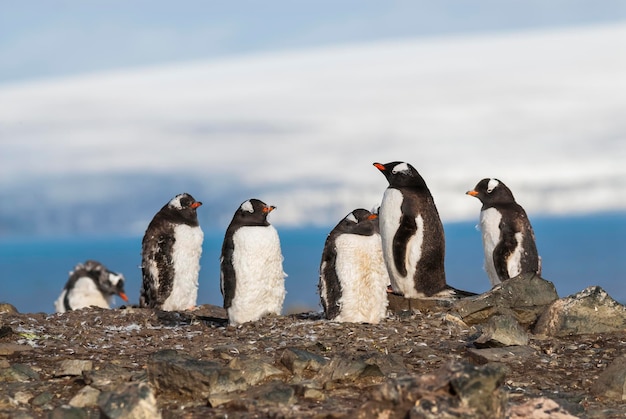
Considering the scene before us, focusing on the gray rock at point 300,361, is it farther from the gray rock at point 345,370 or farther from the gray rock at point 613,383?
the gray rock at point 613,383

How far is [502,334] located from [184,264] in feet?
17.9

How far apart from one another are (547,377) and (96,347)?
13.5 feet

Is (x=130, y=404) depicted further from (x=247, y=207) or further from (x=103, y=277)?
(x=103, y=277)

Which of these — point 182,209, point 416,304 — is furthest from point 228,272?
point 182,209

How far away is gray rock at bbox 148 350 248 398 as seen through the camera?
23.0ft

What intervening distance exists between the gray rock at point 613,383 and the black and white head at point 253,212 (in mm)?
4272

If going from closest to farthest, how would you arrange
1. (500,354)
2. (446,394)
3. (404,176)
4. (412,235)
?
1. (446,394)
2. (500,354)
3. (412,235)
4. (404,176)

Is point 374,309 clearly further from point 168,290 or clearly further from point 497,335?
point 168,290

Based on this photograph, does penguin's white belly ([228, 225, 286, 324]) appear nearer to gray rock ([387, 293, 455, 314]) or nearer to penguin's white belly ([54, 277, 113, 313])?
gray rock ([387, 293, 455, 314])

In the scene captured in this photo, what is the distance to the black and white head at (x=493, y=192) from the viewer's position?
13633 millimetres

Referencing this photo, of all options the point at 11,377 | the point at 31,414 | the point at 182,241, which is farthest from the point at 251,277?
the point at 31,414

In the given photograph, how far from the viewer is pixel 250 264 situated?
10.8 metres

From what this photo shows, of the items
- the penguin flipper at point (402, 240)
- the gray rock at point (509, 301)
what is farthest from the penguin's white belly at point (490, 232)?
the gray rock at point (509, 301)

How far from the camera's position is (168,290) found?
13336 millimetres
